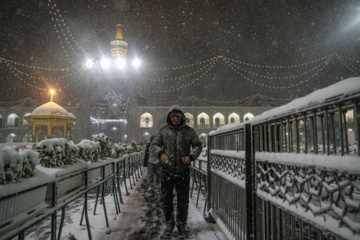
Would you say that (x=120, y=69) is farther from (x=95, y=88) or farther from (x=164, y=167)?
(x=164, y=167)

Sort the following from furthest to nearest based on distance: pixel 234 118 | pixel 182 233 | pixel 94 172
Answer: pixel 234 118, pixel 94 172, pixel 182 233

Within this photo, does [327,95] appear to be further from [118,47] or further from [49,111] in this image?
[118,47]

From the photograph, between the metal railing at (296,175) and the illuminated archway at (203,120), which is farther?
the illuminated archway at (203,120)

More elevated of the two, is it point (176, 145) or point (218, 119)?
point (218, 119)

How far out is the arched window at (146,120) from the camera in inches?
1740

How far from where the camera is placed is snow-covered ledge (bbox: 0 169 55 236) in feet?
4.75

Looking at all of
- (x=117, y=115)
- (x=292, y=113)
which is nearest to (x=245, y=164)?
(x=292, y=113)

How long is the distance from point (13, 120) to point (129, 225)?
48345 millimetres

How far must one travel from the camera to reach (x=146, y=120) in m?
44.8

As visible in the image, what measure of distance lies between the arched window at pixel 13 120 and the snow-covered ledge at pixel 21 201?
4929cm

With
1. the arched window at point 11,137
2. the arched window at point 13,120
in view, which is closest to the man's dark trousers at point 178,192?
the arched window at point 11,137

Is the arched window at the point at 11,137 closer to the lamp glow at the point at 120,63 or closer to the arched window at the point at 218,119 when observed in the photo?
the lamp glow at the point at 120,63

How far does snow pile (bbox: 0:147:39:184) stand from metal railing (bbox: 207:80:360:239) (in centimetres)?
186

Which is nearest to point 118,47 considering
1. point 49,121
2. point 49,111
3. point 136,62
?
point 136,62
